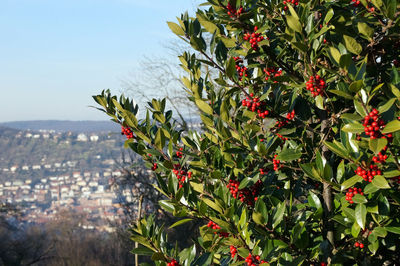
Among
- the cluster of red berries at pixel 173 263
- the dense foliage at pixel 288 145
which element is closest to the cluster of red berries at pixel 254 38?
the dense foliage at pixel 288 145

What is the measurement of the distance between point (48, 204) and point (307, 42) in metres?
88.4

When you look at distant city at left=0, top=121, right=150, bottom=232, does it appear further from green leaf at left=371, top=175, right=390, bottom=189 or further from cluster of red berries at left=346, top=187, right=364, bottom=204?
green leaf at left=371, top=175, right=390, bottom=189

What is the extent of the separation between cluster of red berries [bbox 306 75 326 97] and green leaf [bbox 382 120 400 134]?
1.77 feet

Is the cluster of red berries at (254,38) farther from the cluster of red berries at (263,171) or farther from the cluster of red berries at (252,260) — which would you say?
the cluster of red berries at (252,260)

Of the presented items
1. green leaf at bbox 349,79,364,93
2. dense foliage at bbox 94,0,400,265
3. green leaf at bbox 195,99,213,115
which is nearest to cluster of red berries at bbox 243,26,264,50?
dense foliage at bbox 94,0,400,265

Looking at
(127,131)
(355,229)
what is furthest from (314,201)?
(127,131)

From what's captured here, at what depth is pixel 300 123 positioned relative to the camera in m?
2.37

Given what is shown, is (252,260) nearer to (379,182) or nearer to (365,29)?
(379,182)

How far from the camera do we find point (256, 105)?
221 cm

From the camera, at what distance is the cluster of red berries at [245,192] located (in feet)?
7.19

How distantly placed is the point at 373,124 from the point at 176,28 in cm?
133

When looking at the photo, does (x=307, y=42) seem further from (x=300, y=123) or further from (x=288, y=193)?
(x=288, y=193)

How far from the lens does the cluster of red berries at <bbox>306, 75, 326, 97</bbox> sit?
6.59 feet

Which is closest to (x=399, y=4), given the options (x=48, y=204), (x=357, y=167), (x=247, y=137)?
(x=357, y=167)
